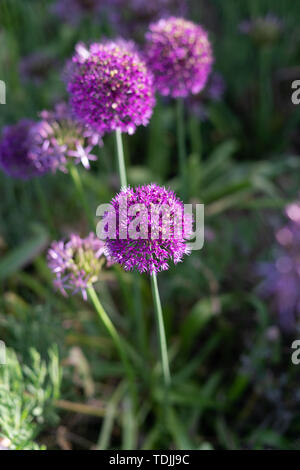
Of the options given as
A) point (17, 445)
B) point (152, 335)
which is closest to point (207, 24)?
point (152, 335)

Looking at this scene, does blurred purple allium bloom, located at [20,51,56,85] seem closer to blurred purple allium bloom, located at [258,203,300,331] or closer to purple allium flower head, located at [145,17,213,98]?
purple allium flower head, located at [145,17,213,98]

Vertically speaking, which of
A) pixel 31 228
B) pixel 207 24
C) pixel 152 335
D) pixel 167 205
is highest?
pixel 207 24

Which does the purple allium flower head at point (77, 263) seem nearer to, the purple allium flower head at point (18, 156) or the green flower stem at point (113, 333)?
the green flower stem at point (113, 333)

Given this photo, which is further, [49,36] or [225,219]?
[49,36]

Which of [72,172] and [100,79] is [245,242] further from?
[100,79]

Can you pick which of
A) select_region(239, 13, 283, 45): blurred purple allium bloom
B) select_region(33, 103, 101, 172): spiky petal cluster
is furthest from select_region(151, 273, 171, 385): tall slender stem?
select_region(239, 13, 283, 45): blurred purple allium bloom
